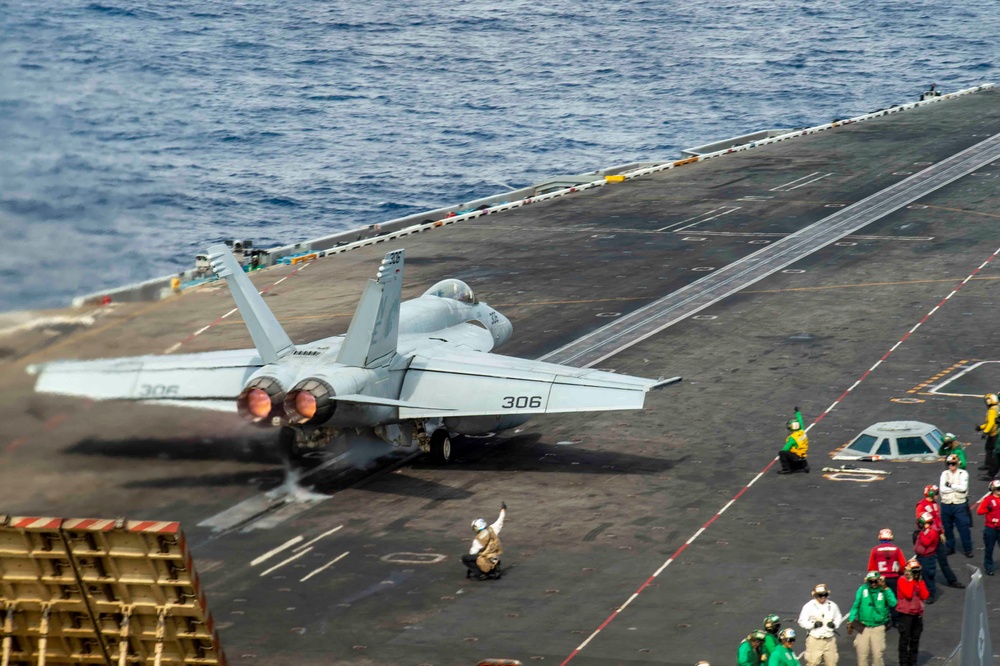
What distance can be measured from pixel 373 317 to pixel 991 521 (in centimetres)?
1525

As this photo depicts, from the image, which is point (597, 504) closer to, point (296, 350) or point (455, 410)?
point (455, 410)

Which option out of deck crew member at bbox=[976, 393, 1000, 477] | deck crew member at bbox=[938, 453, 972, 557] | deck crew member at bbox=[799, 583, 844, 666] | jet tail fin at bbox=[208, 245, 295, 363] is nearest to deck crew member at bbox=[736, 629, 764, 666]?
deck crew member at bbox=[799, 583, 844, 666]

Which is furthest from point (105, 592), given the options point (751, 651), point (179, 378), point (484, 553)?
point (179, 378)

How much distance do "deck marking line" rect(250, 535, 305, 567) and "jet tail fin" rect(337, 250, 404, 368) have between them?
16.9 ft

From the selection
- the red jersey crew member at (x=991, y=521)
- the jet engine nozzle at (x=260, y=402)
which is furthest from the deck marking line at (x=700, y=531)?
the jet engine nozzle at (x=260, y=402)

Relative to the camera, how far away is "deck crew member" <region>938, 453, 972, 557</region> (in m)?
28.1

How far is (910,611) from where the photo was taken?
23.7m

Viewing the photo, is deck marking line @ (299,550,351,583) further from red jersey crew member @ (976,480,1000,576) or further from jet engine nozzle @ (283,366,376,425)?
red jersey crew member @ (976,480,1000,576)

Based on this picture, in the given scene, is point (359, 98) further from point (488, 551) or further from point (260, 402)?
point (488, 551)

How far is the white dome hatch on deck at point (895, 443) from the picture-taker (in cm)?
3516

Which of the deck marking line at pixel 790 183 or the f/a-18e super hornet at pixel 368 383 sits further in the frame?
the deck marking line at pixel 790 183

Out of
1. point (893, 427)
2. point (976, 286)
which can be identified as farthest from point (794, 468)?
point (976, 286)

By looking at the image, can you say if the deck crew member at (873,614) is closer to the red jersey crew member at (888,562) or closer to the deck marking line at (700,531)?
the red jersey crew member at (888,562)

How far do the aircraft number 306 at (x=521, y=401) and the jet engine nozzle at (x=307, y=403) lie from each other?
478 cm
